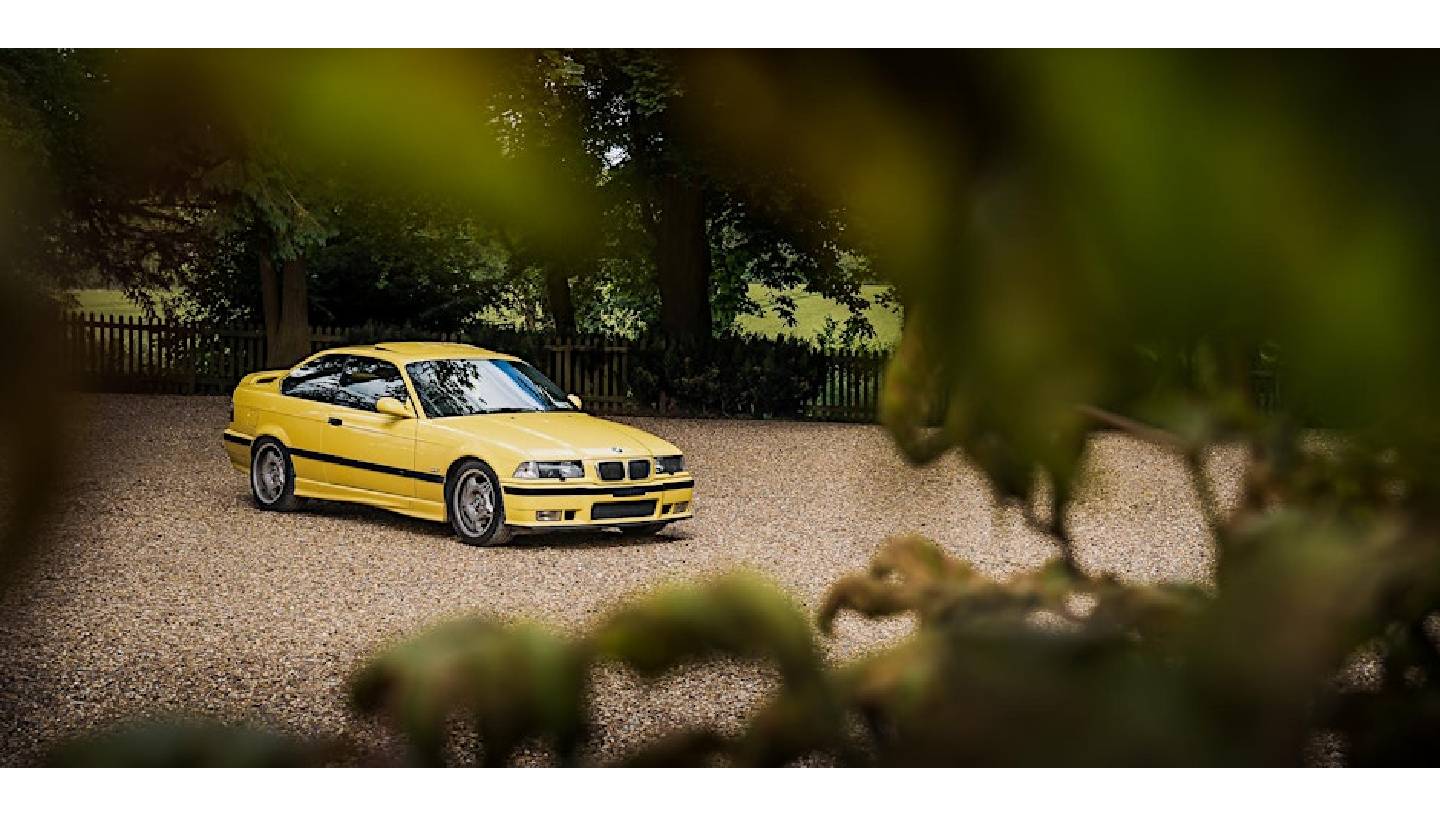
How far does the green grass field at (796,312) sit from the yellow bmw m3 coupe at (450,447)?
20.7ft

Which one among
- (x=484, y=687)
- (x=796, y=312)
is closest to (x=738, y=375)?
(x=796, y=312)

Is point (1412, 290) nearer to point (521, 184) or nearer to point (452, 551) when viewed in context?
point (521, 184)

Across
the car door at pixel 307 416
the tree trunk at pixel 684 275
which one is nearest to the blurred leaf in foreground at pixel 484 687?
the car door at pixel 307 416

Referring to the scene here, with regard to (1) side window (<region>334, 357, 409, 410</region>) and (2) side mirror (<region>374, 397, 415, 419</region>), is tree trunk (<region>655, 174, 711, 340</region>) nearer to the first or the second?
(1) side window (<region>334, 357, 409, 410</region>)

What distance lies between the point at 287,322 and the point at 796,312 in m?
7.80

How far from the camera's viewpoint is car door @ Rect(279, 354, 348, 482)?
26.1 feet

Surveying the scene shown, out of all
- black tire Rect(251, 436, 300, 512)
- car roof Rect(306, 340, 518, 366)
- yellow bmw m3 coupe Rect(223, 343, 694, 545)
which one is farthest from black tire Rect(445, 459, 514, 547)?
black tire Rect(251, 436, 300, 512)

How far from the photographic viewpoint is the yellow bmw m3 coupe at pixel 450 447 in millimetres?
7074

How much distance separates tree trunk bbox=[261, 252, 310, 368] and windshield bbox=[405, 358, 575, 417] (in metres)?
5.32

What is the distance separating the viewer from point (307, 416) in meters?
7.97

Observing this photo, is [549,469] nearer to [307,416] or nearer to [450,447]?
[450,447]

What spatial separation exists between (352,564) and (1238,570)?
22.5ft

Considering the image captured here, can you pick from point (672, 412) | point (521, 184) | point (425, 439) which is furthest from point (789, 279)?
point (521, 184)

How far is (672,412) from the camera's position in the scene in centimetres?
1548
